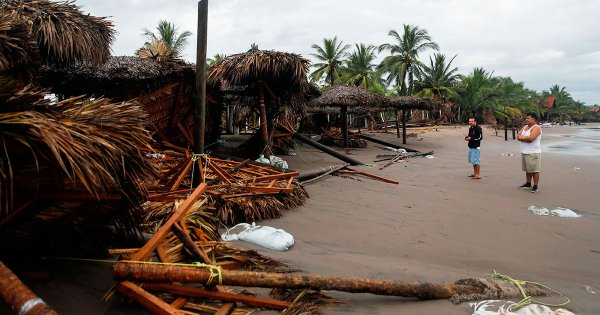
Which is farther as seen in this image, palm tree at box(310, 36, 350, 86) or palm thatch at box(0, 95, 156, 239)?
palm tree at box(310, 36, 350, 86)

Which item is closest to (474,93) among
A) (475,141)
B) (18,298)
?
(475,141)

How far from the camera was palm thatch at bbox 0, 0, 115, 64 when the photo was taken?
5254mm

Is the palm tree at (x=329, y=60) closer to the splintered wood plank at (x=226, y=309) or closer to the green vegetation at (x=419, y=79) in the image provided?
the green vegetation at (x=419, y=79)

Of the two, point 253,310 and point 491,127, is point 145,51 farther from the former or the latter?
point 491,127

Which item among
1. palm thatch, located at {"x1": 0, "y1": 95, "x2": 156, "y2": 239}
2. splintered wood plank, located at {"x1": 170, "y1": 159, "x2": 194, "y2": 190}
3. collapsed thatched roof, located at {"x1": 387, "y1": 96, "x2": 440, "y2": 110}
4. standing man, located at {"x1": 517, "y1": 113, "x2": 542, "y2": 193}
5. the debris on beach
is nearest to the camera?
palm thatch, located at {"x1": 0, "y1": 95, "x2": 156, "y2": 239}

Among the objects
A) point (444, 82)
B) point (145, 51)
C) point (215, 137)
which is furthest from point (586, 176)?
point (444, 82)

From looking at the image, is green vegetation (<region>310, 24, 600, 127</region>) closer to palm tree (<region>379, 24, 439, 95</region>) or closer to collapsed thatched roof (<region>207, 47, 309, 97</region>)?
palm tree (<region>379, 24, 439, 95</region>)

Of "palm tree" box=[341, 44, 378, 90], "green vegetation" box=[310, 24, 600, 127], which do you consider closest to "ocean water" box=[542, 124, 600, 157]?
"green vegetation" box=[310, 24, 600, 127]

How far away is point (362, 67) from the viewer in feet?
106

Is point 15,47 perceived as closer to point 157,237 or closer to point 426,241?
point 157,237

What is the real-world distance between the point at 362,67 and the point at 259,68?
85.7ft

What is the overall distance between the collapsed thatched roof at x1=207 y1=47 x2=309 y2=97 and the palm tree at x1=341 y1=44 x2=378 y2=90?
24.4 metres

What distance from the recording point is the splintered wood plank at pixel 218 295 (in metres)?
2.23

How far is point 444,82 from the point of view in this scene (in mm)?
36000
